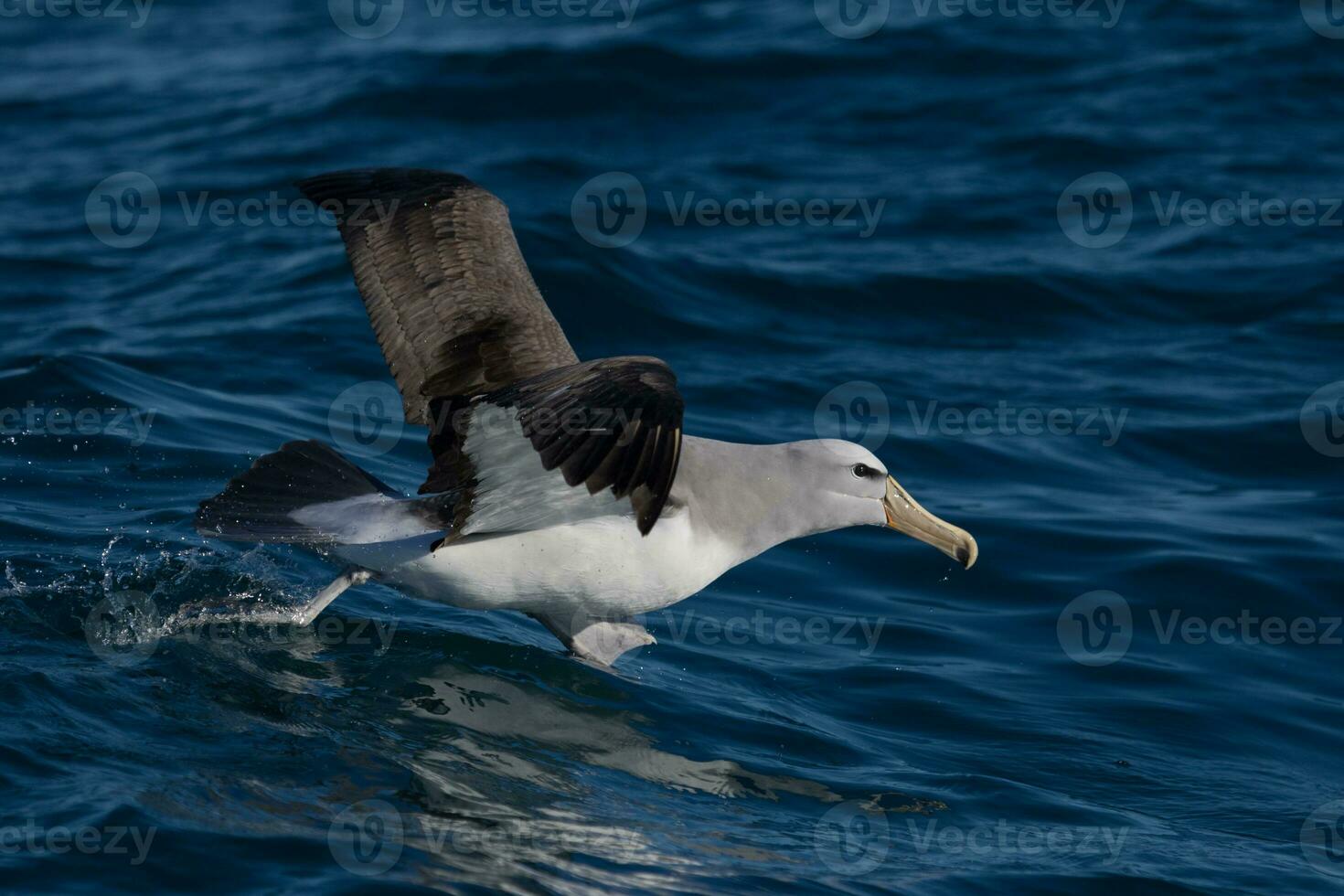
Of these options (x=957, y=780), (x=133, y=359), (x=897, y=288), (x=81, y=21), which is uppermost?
(x=81, y=21)

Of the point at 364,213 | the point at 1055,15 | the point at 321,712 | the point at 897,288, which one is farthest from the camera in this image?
the point at 1055,15

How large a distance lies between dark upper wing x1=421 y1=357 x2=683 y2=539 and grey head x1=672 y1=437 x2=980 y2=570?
2.43 ft

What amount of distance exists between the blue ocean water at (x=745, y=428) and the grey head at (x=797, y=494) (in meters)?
0.97

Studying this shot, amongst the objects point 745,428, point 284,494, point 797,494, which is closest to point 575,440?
point 797,494

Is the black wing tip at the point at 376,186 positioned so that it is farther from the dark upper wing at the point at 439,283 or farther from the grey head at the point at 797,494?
the grey head at the point at 797,494

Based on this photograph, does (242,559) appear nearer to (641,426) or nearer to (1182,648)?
(641,426)

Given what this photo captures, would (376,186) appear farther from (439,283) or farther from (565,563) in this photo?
(565,563)

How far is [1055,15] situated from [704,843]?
13600 millimetres

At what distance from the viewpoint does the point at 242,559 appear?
848 cm

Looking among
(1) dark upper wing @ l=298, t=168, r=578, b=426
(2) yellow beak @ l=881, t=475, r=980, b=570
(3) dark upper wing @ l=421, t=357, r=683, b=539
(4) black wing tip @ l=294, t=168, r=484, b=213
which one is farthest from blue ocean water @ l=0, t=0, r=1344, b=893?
(4) black wing tip @ l=294, t=168, r=484, b=213

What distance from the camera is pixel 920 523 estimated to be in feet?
25.2

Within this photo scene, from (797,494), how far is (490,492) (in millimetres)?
1552

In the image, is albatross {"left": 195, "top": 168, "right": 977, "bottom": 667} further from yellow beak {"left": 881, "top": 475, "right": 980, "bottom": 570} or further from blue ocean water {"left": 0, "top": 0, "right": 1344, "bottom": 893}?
blue ocean water {"left": 0, "top": 0, "right": 1344, "bottom": 893}

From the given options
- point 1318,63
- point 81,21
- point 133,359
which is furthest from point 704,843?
point 81,21
